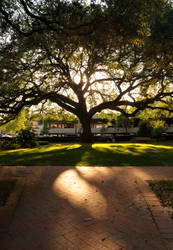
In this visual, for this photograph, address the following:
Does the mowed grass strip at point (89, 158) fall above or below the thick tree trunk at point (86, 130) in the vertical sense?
below

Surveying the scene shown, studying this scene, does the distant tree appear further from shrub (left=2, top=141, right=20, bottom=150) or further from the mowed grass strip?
Answer: the mowed grass strip

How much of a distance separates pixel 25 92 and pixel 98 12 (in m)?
12.6

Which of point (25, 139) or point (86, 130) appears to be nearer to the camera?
point (25, 139)

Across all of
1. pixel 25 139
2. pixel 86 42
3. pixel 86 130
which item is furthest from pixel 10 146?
pixel 86 42

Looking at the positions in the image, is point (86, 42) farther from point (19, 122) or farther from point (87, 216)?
point (19, 122)

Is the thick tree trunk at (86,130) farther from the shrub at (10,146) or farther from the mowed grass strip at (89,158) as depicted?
the mowed grass strip at (89,158)

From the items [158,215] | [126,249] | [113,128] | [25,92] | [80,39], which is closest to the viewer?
[126,249]

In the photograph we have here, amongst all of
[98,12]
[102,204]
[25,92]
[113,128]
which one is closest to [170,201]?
[102,204]

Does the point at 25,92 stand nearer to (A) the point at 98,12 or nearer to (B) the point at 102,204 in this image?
(A) the point at 98,12

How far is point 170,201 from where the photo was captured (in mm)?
4781

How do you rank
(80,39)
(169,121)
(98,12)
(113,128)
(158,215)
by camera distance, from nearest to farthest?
(158,215), (98,12), (80,39), (169,121), (113,128)

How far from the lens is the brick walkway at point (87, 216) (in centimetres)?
320

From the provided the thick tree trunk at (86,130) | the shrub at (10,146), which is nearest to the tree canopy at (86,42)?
the thick tree trunk at (86,130)

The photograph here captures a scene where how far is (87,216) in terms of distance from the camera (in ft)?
13.6
